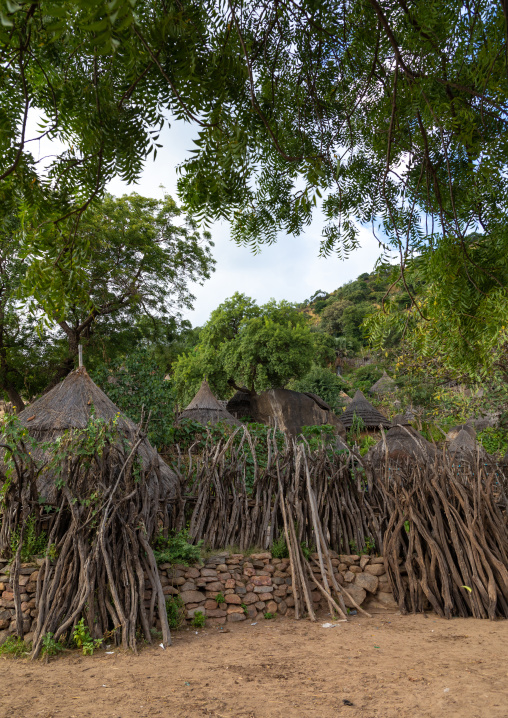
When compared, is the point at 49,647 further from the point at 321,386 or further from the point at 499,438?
the point at 321,386

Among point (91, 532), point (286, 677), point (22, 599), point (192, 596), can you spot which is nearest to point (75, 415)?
point (91, 532)

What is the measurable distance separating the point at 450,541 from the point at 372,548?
3.09 ft

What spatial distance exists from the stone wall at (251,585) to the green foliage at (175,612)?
7cm

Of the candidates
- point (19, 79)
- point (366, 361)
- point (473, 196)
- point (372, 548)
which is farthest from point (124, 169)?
point (366, 361)

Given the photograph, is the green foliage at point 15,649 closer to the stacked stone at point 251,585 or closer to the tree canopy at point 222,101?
the stacked stone at point 251,585

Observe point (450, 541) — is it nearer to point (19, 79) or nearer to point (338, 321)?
point (19, 79)

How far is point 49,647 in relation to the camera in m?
4.16

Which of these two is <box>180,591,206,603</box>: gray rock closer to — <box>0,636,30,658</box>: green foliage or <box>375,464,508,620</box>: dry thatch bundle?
<box>0,636,30,658</box>: green foliage

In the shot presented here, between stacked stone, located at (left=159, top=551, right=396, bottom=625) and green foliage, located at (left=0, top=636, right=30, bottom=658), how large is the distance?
1.36 m

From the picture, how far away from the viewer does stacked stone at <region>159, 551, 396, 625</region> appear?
5324 mm

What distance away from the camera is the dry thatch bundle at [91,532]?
14.5 ft

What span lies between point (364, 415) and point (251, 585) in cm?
1305

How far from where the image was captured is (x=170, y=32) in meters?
1.56

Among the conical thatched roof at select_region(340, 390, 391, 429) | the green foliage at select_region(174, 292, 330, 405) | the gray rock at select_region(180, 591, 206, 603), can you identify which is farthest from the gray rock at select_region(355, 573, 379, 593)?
the conical thatched roof at select_region(340, 390, 391, 429)
